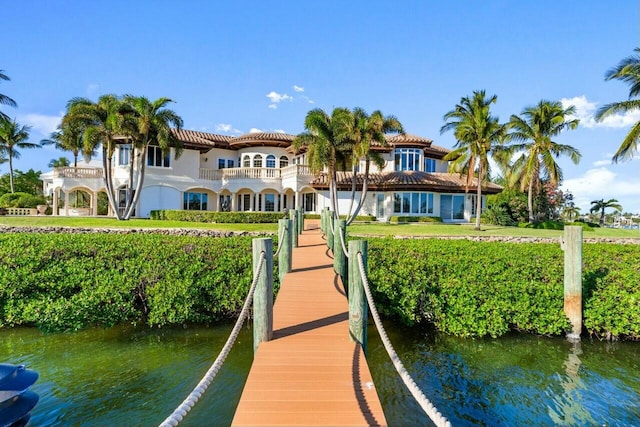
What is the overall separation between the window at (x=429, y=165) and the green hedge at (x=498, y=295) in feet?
85.4

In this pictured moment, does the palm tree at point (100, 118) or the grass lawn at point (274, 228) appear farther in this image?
the palm tree at point (100, 118)

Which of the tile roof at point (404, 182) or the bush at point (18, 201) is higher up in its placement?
the tile roof at point (404, 182)

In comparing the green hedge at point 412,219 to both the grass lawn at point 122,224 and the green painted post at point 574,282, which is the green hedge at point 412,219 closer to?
the grass lawn at point 122,224

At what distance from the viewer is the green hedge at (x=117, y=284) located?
788 centimetres

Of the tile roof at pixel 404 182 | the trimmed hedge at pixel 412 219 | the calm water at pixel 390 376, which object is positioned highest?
the tile roof at pixel 404 182

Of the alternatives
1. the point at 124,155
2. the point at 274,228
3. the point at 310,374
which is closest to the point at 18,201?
the point at 124,155

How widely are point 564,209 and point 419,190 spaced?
102ft

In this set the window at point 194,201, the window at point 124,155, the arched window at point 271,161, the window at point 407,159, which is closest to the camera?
the window at point 124,155

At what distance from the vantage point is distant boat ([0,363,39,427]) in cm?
336

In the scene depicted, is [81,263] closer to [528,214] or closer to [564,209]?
[528,214]

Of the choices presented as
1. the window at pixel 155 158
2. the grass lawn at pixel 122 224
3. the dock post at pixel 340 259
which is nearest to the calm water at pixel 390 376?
the dock post at pixel 340 259

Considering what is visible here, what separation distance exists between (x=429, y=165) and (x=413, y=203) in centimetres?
580

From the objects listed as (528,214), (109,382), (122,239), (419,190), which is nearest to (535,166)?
(528,214)

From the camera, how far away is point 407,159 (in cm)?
3344
